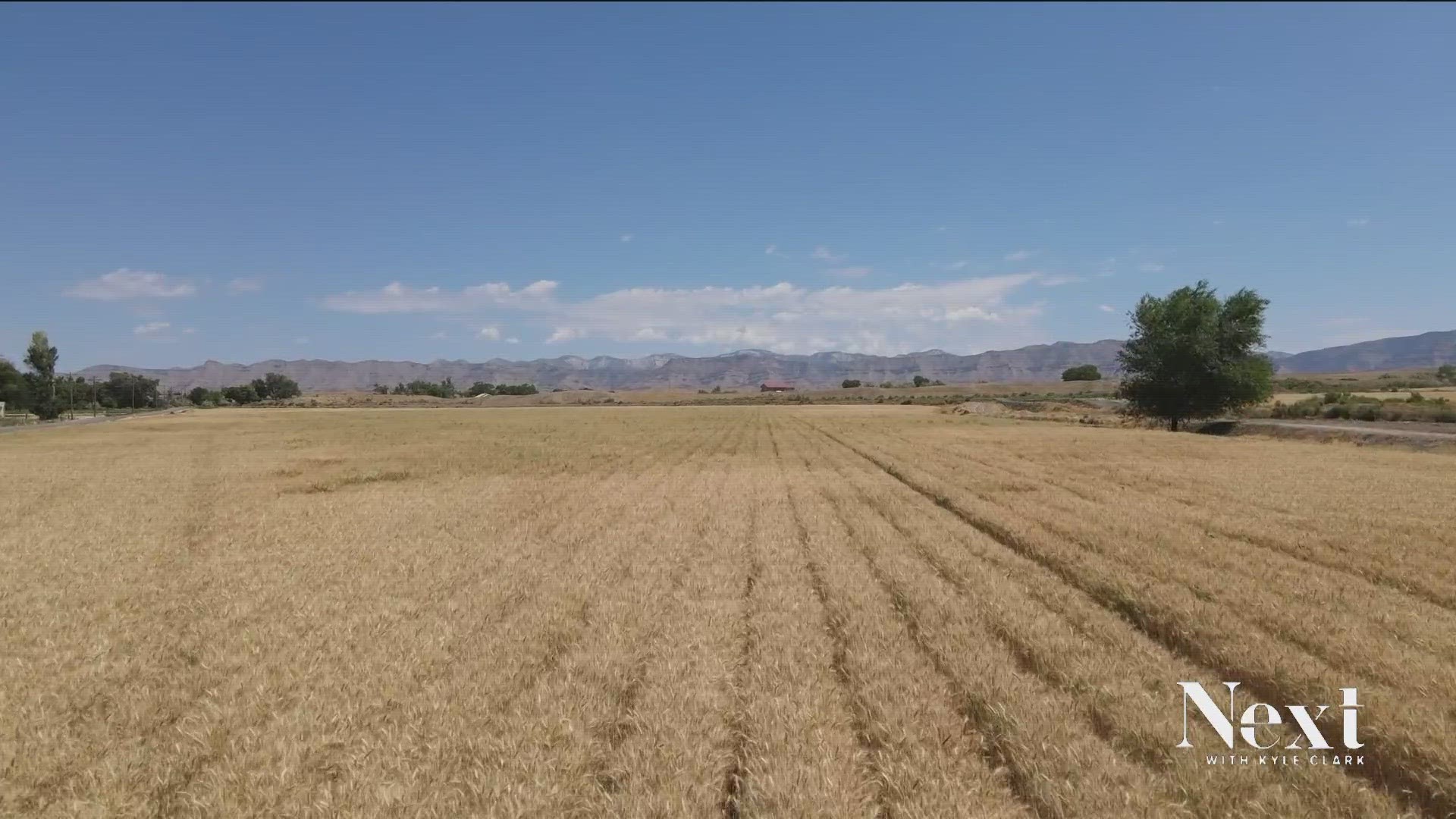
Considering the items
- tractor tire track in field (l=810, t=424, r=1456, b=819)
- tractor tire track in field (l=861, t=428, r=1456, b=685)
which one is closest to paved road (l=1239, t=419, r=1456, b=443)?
tractor tire track in field (l=861, t=428, r=1456, b=685)

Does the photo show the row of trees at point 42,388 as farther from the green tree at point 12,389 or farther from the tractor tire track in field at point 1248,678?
the tractor tire track in field at point 1248,678

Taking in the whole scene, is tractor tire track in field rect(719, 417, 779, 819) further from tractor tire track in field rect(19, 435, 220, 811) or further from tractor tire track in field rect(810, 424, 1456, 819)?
tractor tire track in field rect(19, 435, 220, 811)

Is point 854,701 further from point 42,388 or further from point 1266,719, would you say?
point 42,388

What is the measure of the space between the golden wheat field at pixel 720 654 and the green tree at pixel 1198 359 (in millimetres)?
37349

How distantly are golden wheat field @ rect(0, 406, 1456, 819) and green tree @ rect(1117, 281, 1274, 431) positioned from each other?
37349 millimetres

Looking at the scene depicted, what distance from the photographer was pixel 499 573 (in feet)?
35.0

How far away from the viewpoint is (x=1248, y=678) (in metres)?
6.39

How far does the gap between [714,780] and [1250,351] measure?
205 ft

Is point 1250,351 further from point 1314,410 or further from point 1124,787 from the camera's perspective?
point 1124,787

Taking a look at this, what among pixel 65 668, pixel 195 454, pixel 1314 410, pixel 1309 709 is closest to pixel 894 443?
pixel 1309 709

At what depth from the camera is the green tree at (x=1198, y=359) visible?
4972 cm

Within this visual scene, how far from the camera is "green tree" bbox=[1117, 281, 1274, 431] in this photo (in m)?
49.7

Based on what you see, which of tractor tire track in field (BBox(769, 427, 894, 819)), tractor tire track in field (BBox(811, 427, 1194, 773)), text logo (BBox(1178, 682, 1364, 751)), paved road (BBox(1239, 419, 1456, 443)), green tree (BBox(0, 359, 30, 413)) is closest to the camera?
tractor tire track in field (BBox(769, 427, 894, 819))

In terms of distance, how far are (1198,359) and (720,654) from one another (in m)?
56.1
